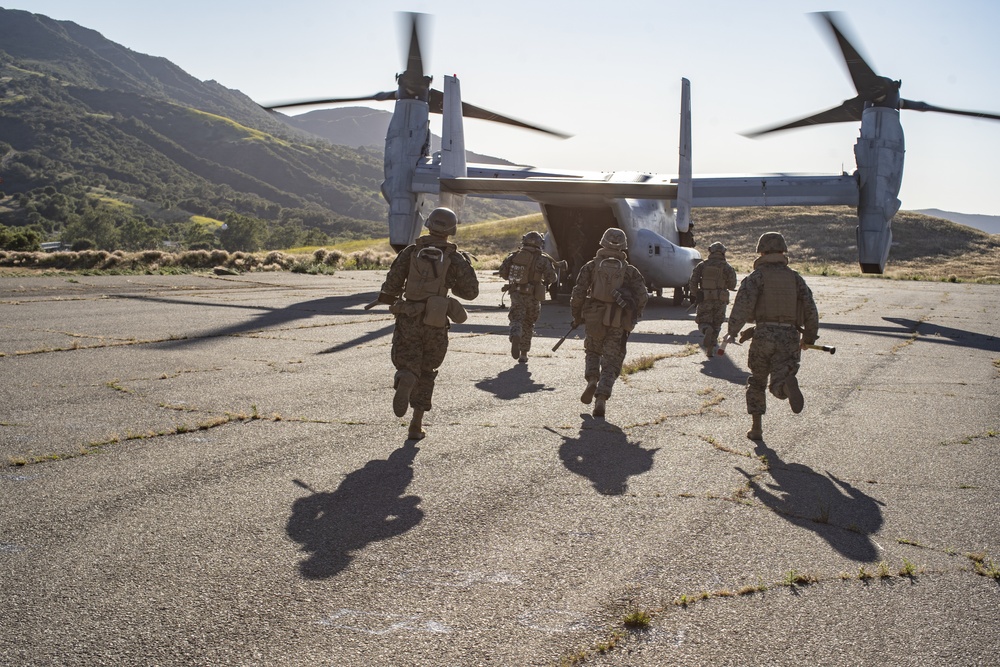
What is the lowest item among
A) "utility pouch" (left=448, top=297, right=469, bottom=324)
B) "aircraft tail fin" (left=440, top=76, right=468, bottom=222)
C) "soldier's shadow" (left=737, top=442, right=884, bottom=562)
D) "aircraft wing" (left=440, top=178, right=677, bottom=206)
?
"soldier's shadow" (left=737, top=442, right=884, bottom=562)

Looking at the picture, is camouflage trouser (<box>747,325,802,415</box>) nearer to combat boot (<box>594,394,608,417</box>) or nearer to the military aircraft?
combat boot (<box>594,394,608,417</box>)

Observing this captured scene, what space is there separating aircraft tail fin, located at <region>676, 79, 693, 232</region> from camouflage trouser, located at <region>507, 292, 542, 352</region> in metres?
7.67

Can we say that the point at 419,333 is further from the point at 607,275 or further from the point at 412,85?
the point at 412,85

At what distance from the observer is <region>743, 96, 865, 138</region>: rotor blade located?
26.6m

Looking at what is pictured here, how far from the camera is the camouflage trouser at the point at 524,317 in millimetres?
12727

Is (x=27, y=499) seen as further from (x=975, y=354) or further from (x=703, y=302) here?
(x=975, y=354)

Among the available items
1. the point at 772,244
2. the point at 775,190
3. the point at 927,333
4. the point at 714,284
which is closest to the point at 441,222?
the point at 772,244

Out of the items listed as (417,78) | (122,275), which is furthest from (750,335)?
(122,275)

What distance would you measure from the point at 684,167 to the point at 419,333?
1368cm

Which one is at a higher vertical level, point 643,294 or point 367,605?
point 643,294

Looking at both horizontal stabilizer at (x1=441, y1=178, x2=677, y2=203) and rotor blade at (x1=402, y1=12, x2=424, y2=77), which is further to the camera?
rotor blade at (x1=402, y1=12, x2=424, y2=77)

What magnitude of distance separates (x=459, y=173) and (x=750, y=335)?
48.5ft

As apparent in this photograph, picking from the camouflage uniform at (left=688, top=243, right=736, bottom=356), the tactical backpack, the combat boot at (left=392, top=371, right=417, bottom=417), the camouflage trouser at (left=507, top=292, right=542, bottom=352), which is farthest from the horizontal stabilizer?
the combat boot at (left=392, top=371, right=417, bottom=417)

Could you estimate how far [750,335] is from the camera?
27.9 ft
